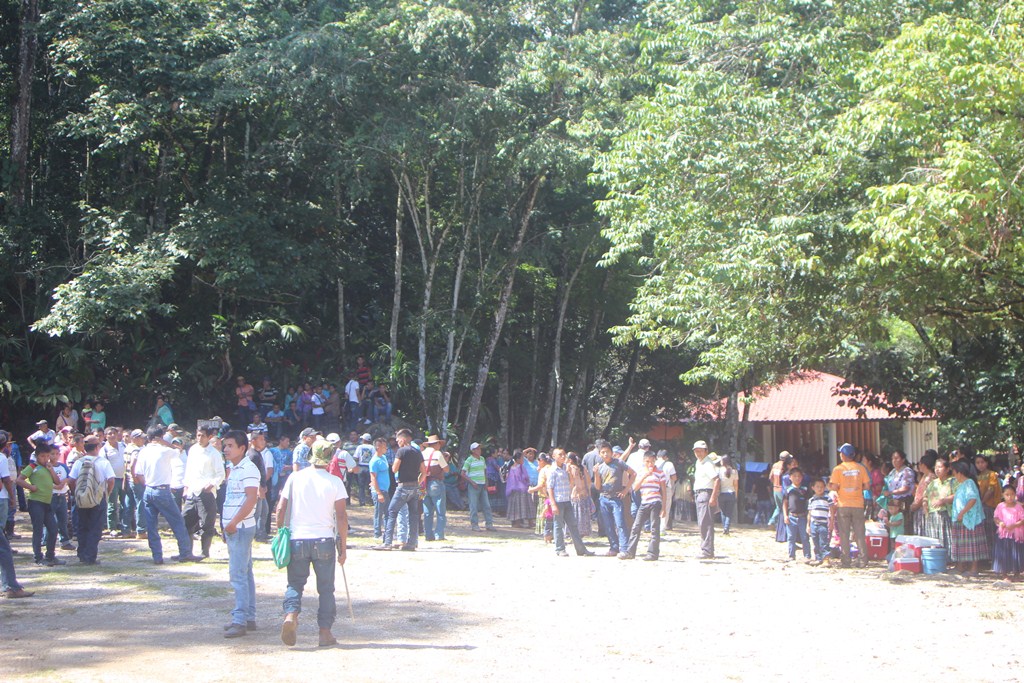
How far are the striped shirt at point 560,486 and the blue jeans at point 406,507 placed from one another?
1.91 metres

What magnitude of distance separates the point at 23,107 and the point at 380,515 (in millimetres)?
13708

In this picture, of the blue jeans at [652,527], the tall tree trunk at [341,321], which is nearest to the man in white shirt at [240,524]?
the blue jeans at [652,527]

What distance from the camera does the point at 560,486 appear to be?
14.7 metres

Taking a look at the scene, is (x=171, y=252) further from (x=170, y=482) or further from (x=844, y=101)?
(x=844, y=101)

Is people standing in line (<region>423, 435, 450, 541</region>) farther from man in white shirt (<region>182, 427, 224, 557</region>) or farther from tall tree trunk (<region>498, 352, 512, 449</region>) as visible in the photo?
tall tree trunk (<region>498, 352, 512, 449</region>)

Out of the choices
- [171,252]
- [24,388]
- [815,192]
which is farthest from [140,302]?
[815,192]

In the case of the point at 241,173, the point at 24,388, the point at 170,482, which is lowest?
the point at 170,482

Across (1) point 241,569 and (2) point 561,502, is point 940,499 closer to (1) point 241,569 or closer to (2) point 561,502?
(2) point 561,502

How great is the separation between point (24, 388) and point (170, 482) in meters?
10.7

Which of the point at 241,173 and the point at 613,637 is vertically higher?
the point at 241,173

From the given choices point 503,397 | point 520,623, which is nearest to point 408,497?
point 520,623

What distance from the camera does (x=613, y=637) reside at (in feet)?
29.6

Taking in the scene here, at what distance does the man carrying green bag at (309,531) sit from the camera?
7824mm

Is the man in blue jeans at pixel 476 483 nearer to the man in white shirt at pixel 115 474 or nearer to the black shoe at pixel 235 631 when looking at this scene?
the man in white shirt at pixel 115 474
